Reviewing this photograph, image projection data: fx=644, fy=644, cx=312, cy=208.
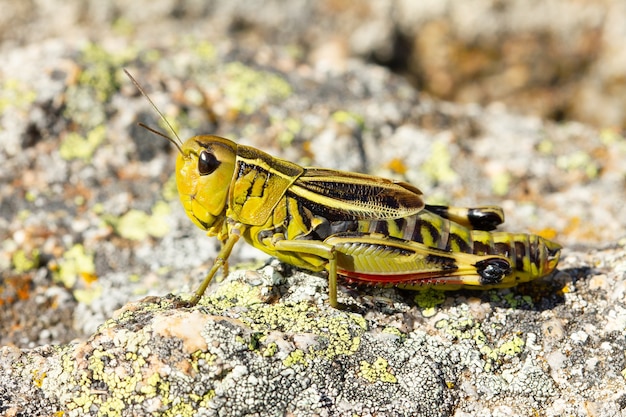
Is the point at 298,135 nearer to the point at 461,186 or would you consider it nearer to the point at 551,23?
the point at 461,186

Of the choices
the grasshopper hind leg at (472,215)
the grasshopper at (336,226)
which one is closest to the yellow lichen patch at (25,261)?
the grasshopper at (336,226)

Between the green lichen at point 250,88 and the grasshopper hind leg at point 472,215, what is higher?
the green lichen at point 250,88

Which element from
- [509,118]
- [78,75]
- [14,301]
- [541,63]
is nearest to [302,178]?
[14,301]

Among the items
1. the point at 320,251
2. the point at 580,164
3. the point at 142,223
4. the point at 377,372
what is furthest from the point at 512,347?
the point at 142,223

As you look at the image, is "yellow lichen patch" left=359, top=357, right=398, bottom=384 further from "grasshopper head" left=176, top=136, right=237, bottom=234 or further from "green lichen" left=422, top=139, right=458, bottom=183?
"green lichen" left=422, top=139, right=458, bottom=183

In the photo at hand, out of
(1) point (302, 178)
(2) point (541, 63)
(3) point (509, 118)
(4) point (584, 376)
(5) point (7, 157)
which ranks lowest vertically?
(4) point (584, 376)

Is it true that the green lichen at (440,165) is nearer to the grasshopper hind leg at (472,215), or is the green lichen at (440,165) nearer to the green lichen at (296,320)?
the grasshopper hind leg at (472,215)

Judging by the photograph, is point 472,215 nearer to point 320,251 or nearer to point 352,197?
point 352,197

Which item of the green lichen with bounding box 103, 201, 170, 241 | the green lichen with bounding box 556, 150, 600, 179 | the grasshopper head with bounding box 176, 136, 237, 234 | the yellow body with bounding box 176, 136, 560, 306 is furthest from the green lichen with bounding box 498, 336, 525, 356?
the green lichen with bounding box 103, 201, 170, 241
